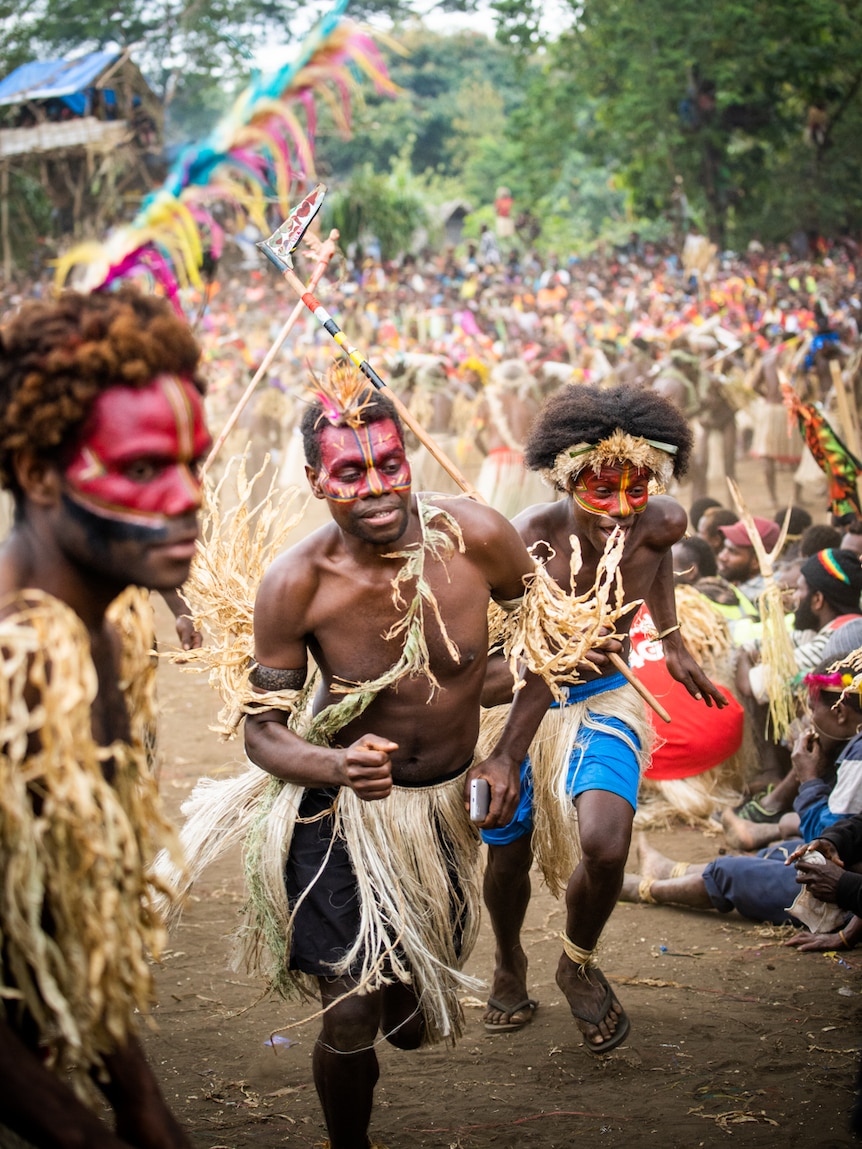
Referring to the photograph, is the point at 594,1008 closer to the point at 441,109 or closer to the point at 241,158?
the point at 241,158

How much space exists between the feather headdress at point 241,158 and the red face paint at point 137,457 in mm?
286

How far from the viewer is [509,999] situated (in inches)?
164

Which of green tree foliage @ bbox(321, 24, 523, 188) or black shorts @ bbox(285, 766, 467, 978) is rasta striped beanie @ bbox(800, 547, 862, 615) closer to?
black shorts @ bbox(285, 766, 467, 978)

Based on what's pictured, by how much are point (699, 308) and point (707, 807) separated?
1848 centimetres

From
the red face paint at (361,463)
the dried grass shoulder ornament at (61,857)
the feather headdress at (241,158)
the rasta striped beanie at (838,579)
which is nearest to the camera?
the dried grass shoulder ornament at (61,857)

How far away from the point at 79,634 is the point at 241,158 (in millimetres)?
897

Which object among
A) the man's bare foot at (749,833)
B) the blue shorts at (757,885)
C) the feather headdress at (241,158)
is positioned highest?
the feather headdress at (241,158)

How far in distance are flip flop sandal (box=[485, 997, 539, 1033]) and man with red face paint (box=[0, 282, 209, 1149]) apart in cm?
229

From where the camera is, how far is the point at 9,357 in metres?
1.90

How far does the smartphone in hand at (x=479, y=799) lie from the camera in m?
3.35

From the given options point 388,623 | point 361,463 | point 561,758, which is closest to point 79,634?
point 361,463

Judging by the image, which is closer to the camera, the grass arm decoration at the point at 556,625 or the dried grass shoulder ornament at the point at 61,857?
the dried grass shoulder ornament at the point at 61,857

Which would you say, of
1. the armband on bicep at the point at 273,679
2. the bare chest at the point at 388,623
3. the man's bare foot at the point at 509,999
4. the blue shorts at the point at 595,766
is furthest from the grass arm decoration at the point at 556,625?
the man's bare foot at the point at 509,999

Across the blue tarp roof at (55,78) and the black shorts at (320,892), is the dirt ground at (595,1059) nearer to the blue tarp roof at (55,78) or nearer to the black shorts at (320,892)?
the black shorts at (320,892)
